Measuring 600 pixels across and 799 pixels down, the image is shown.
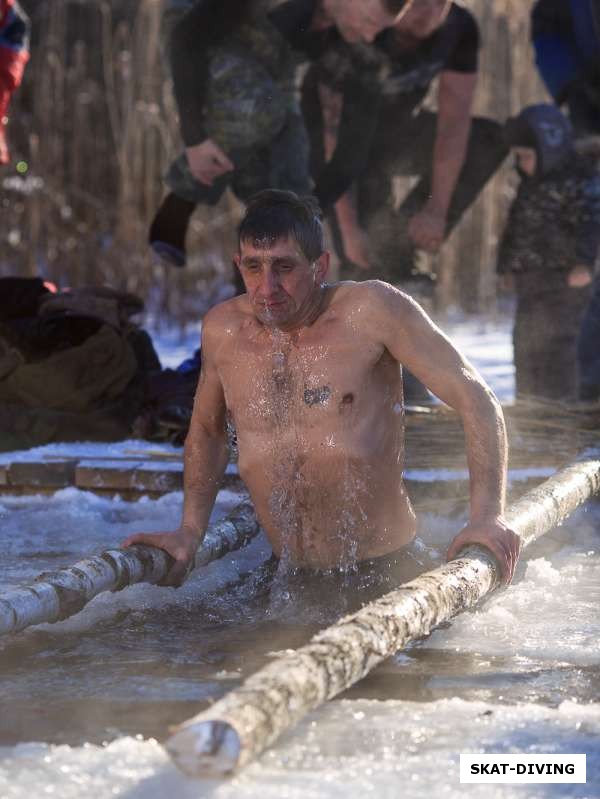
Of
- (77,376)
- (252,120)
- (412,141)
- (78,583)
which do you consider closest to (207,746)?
(78,583)

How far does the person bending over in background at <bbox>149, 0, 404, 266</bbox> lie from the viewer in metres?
6.14

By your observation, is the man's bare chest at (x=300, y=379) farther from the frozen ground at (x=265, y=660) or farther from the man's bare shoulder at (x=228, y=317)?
the frozen ground at (x=265, y=660)

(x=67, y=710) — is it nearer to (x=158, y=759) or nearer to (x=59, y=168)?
(x=158, y=759)

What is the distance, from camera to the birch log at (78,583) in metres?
3.47

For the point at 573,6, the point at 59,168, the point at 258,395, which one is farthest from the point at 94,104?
the point at 258,395

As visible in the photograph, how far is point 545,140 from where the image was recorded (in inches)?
265

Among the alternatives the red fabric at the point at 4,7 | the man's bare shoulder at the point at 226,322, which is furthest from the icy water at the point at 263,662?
the red fabric at the point at 4,7

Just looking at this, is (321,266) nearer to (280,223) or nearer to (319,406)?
(280,223)

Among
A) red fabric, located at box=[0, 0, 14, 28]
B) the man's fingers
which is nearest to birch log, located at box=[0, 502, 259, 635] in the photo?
the man's fingers

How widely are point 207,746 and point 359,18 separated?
4.61m

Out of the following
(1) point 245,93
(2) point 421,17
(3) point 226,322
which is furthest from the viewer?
(2) point 421,17

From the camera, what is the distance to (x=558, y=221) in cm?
676

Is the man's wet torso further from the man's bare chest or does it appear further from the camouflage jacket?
the camouflage jacket

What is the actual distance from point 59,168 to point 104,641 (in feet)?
22.5
